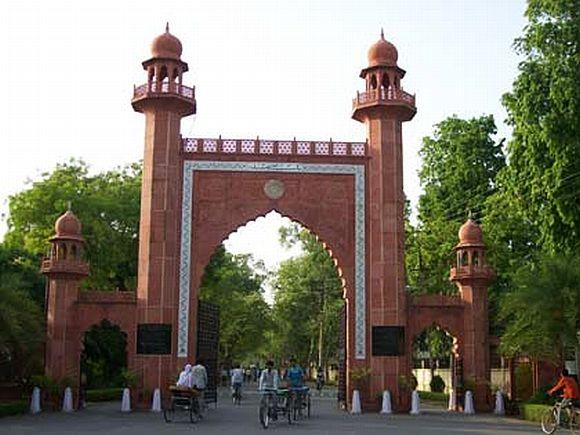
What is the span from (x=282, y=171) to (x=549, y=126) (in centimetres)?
763

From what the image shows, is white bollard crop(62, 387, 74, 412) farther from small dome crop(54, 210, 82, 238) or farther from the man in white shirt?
the man in white shirt

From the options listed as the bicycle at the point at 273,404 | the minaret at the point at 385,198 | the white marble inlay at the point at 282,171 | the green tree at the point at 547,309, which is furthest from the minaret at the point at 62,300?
the green tree at the point at 547,309

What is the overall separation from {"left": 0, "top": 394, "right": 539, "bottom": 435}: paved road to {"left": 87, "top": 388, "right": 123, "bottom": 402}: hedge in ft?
17.5

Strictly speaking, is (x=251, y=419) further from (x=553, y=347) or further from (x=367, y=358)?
(x=553, y=347)

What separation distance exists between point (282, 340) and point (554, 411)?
134 feet

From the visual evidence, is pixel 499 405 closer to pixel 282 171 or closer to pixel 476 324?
pixel 476 324

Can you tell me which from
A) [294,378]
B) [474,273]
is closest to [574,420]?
[294,378]

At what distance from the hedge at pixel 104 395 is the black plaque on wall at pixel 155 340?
5.29m

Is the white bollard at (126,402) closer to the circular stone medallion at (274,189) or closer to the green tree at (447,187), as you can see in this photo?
the circular stone medallion at (274,189)

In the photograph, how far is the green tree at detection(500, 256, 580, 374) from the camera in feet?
66.8

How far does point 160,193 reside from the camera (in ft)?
77.5

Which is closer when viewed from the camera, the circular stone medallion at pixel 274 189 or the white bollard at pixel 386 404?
the white bollard at pixel 386 404

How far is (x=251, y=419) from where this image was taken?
19641 mm

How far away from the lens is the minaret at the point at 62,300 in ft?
74.6
